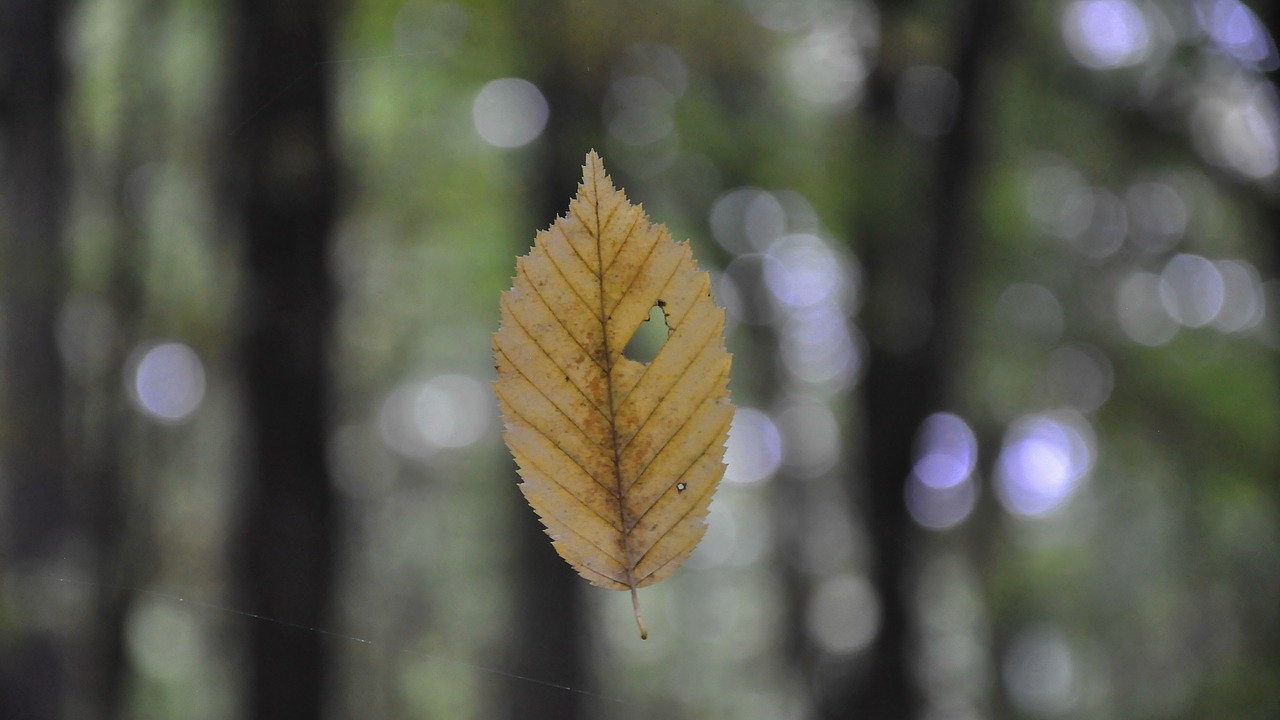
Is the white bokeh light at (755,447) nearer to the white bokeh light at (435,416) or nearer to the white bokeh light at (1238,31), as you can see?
the white bokeh light at (435,416)

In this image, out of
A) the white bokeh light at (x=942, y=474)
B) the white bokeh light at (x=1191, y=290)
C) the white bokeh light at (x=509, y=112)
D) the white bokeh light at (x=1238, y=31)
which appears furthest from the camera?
the white bokeh light at (x=1191, y=290)

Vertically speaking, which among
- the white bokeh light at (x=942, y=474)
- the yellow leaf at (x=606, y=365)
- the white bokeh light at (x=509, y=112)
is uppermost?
the white bokeh light at (x=509, y=112)

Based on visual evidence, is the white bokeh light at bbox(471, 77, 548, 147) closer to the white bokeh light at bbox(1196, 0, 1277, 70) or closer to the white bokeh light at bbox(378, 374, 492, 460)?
the white bokeh light at bbox(378, 374, 492, 460)

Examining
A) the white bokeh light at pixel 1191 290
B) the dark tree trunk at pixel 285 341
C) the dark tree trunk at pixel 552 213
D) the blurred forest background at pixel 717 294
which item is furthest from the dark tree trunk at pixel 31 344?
the white bokeh light at pixel 1191 290

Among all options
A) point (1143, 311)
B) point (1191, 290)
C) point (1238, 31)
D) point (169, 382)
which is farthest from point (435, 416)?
point (1238, 31)

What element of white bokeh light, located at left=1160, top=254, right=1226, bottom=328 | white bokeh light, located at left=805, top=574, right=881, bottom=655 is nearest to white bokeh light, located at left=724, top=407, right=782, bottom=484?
white bokeh light, located at left=805, top=574, right=881, bottom=655

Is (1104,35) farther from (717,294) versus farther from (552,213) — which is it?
(552,213)

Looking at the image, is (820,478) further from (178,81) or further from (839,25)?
(178,81)
